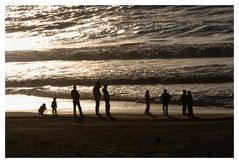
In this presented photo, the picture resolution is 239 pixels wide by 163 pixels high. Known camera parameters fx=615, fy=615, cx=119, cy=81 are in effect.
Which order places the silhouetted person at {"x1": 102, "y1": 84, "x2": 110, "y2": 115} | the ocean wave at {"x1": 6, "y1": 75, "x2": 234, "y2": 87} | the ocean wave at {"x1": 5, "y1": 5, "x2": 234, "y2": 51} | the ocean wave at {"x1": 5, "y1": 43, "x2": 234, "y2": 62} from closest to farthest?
the ocean wave at {"x1": 5, "y1": 5, "x2": 234, "y2": 51} → the silhouetted person at {"x1": 102, "y1": 84, "x2": 110, "y2": 115} → the ocean wave at {"x1": 5, "y1": 43, "x2": 234, "y2": 62} → the ocean wave at {"x1": 6, "y1": 75, "x2": 234, "y2": 87}

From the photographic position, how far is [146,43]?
11.1 metres

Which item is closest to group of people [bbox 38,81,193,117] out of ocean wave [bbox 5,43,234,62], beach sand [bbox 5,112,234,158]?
beach sand [bbox 5,112,234,158]

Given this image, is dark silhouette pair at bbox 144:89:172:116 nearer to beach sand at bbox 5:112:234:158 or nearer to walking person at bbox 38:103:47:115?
beach sand at bbox 5:112:234:158

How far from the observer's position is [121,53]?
11.6 m

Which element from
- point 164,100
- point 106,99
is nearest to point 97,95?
point 106,99

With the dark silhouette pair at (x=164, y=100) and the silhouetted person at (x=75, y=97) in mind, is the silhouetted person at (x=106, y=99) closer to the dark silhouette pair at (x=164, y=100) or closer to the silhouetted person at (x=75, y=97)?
the silhouetted person at (x=75, y=97)

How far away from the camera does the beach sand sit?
877 cm

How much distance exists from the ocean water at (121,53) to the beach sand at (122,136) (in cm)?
74

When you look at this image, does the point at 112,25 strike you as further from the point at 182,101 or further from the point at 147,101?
the point at 182,101

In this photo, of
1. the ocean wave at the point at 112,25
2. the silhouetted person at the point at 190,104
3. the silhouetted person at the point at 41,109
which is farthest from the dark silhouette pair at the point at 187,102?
the silhouetted person at the point at 41,109
